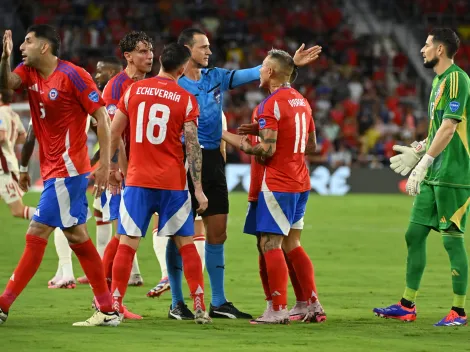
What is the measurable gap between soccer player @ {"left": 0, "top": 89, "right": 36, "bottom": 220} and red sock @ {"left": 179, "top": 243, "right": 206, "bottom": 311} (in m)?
5.86

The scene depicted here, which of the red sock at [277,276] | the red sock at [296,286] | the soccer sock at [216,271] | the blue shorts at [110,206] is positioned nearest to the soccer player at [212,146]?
the soccer sock at [216,271]

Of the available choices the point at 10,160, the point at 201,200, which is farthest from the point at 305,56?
the point at 10,160

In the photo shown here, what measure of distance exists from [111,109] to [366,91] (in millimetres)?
23616

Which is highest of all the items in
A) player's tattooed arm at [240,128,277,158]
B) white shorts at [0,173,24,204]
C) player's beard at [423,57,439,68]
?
player's beard at [423,57,439,68]

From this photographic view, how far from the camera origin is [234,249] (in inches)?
609

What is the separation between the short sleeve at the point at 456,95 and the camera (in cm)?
874

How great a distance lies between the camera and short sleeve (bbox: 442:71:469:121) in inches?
344

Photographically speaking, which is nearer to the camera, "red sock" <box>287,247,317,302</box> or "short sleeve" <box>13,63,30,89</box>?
"short sleeve" <box>13,63,30,89</box>

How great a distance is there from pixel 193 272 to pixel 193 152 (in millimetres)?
1037

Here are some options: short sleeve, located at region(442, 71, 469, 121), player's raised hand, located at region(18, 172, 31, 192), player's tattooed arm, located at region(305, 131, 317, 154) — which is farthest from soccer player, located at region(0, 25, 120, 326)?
short sleeve, located at region(442, 71, 469, 121)

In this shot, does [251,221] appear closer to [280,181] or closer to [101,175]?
[280,181]

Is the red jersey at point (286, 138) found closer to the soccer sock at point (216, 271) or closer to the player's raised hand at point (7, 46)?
the soccer sock at point (216, 271)

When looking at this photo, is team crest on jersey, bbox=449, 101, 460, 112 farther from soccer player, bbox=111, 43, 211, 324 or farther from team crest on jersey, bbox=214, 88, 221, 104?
soccer player, bbox=111, 43, 211, 324

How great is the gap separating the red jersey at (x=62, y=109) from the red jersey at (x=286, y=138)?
5.12 ft
